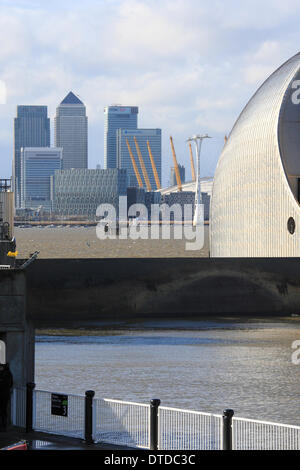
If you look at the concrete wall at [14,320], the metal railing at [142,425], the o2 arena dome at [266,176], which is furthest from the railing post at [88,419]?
the o2 arena dome at [266,176]

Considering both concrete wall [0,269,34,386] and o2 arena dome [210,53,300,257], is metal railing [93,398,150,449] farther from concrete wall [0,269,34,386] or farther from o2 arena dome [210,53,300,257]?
o2 arena dome [210,53,300,257]

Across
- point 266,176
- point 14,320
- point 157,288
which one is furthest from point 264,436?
point 266,176

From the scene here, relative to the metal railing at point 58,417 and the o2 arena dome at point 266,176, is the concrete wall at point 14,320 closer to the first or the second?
the metal railing at point 58,417

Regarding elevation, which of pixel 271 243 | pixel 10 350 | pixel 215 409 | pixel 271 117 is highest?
pixel 271 117

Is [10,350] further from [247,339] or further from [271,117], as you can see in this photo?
[271,117]

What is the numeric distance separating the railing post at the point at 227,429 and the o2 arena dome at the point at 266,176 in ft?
102

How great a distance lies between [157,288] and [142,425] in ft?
88.1

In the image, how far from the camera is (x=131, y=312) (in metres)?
42.2

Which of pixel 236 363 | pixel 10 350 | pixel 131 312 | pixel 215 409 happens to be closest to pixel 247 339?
pixel 236 363

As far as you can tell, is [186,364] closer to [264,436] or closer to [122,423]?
[122,423]

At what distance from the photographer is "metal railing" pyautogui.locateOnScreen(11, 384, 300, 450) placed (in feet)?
47.5

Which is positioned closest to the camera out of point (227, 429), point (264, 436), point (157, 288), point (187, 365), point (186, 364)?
point (264, 436)

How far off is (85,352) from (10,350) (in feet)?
43.4

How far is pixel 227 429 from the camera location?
48.3 feet
